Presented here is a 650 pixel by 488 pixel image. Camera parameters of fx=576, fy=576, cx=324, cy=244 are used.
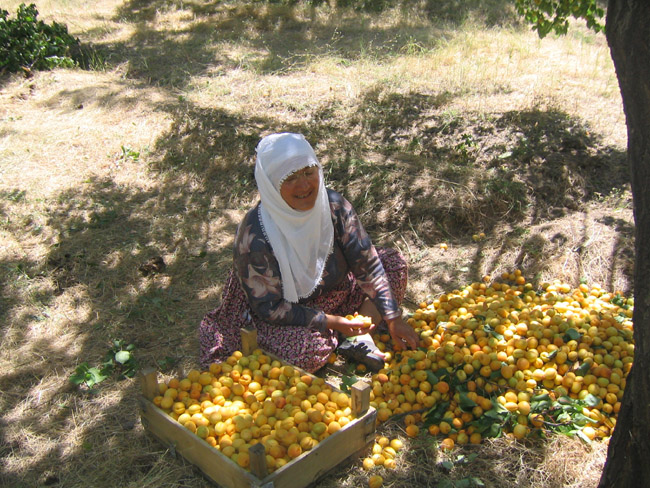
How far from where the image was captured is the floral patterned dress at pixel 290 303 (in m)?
3.15

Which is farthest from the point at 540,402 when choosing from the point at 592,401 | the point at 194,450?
the point at 194,450

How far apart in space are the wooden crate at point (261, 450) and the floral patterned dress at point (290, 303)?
0.59 m

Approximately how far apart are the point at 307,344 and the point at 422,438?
2.54 ft

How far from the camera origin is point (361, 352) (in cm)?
334

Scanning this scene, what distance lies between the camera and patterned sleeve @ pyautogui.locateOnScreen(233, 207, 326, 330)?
3.13 metres

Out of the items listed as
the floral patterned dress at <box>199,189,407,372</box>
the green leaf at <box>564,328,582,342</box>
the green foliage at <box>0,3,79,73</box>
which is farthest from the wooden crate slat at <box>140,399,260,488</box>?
the green foliage at <box>0,3,79,73</box>

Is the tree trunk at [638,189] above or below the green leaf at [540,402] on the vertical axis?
above

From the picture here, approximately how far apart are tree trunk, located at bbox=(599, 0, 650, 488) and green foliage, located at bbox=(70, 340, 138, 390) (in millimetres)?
2661

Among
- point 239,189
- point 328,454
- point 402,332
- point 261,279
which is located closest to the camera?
point 328,454

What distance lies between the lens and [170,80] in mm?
8484

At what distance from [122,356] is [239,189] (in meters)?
2.60

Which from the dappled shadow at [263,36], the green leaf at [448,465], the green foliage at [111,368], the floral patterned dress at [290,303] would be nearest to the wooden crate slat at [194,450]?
the floral patterned dress at [290,303]

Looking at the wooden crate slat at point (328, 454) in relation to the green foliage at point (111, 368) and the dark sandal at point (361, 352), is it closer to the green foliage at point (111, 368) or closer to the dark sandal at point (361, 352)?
the dark sandal at point (361, 352)

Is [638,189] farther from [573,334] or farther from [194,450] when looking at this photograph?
[194,450]
